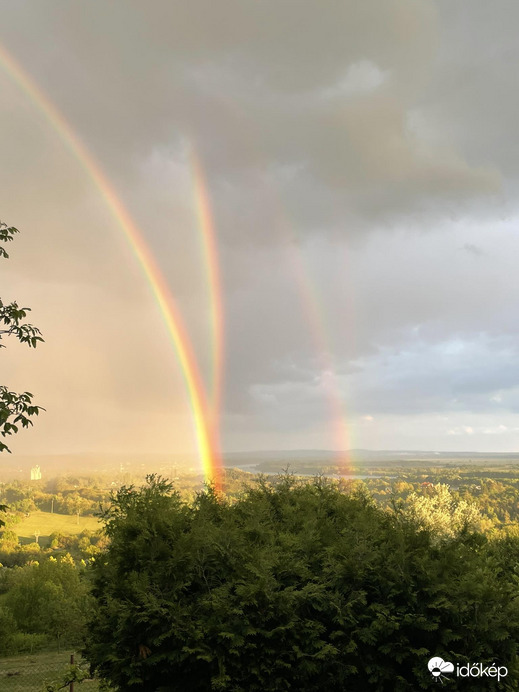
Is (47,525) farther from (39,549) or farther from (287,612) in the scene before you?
(287,612)

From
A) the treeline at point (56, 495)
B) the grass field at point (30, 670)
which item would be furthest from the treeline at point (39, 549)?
the treeline at point (56, 495)

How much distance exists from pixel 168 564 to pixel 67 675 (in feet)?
24.8

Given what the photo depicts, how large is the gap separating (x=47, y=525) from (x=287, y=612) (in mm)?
138652

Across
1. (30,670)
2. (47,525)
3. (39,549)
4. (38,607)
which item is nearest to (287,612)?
(30,670)

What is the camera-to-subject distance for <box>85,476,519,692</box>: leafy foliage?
25.1 ft

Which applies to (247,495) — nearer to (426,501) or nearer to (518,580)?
(518,580)

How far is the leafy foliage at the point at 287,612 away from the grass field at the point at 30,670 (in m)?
16.4

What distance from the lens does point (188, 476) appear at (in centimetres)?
14962

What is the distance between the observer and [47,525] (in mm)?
128125

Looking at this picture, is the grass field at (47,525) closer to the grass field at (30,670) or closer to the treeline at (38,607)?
the treeline at (38,607)

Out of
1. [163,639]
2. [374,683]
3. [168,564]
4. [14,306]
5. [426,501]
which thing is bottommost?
[426,501]

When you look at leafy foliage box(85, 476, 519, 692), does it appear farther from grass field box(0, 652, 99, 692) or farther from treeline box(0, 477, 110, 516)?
treeline box(0, 477, 110, 516)

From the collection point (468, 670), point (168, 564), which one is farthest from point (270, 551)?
point (468, 670)

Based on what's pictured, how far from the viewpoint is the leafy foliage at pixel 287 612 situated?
7.66 m
